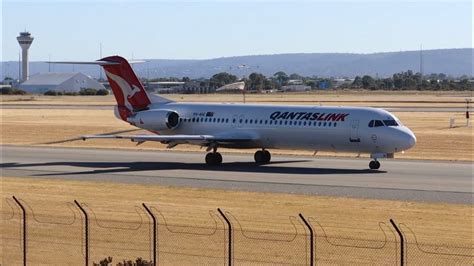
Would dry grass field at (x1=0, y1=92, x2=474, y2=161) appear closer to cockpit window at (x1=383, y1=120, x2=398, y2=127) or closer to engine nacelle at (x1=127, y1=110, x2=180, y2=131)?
engine nacelle at (x1=127, y1=110, x2=180, y2=131)

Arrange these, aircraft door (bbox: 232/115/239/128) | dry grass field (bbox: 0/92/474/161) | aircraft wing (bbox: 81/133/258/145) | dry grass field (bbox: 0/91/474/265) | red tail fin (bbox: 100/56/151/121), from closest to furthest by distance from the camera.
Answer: dry grass field (bbox: 0/91/474/265), aircraft wing (bbox: 81/133/258/145), aircraft door (bbox: 232/115/239/128), red tail fin (bbox: 100/56/151/121), dry grass field (bbox: 0/92/474/161)

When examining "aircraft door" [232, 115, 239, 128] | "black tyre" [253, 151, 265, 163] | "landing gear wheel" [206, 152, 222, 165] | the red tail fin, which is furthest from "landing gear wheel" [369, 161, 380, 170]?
the red tail fin

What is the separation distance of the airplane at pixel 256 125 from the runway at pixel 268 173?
0.93 meters

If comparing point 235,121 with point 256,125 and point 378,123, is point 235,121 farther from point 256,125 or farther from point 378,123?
point 378,123

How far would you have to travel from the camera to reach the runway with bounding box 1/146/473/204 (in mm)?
32906

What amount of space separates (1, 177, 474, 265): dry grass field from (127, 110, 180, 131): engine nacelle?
10.5 metres

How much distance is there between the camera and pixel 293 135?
133 feet

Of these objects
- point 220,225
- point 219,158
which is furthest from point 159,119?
point 220,225

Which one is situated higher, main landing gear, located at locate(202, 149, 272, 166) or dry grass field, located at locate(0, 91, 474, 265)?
main landing gear, located at locate(202, 149, 272, 166)

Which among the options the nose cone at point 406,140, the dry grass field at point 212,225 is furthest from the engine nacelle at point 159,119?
the nose cone at point 406,140

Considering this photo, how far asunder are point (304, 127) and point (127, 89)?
1009 cm

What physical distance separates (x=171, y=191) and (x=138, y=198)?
1.95 meters

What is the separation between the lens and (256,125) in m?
41.7

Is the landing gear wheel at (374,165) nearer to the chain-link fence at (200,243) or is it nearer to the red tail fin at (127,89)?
the red tail fin at (127,89)
